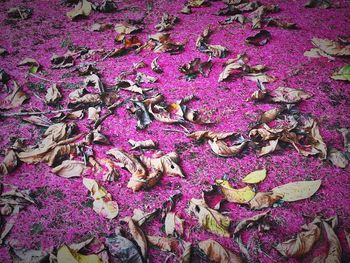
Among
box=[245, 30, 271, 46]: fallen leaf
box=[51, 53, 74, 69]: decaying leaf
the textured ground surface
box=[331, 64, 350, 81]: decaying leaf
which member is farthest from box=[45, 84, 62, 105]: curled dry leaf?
box=[331, 64, 350, 81]: decaying leaf

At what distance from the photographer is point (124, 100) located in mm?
1736

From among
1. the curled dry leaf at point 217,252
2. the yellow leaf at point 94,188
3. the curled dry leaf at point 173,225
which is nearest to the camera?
the curled dry leaf at point 217,252

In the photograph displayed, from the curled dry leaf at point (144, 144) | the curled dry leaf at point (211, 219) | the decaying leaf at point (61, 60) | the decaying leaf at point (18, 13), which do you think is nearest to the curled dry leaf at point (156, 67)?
the decaying leaf at point (61, 60)

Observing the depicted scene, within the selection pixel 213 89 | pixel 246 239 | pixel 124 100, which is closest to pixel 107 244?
pixel 246 239

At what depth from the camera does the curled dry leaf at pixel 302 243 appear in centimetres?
102

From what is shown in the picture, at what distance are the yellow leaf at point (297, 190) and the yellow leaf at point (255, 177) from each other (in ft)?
0.25

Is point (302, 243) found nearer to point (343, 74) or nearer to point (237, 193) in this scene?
point (237, 193)

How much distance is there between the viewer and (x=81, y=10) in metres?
2.75

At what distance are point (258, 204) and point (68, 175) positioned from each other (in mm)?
833

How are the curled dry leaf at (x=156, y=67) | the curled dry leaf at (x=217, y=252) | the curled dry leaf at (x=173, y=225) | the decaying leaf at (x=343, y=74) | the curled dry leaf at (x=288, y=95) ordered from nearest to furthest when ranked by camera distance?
1. the curled dry leaf at (x=217, y=252)
2. the curled dry leaf at (x=173, y=225)
3. the curled dry leaf at (x=288, y=95)
4. the decaying leaf at (x=343, y=74)
5. the curled dry leaf at (x=156, y=67)

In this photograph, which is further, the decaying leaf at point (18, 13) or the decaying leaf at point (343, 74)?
the decaying leaf at point (18, 13)

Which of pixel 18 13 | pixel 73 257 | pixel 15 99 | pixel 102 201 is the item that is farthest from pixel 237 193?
pixel 18 13

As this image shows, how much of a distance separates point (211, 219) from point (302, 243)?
33 cm

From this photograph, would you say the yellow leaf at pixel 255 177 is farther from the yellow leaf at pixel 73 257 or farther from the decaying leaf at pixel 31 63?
the decaying leaf at pixel 31 63
